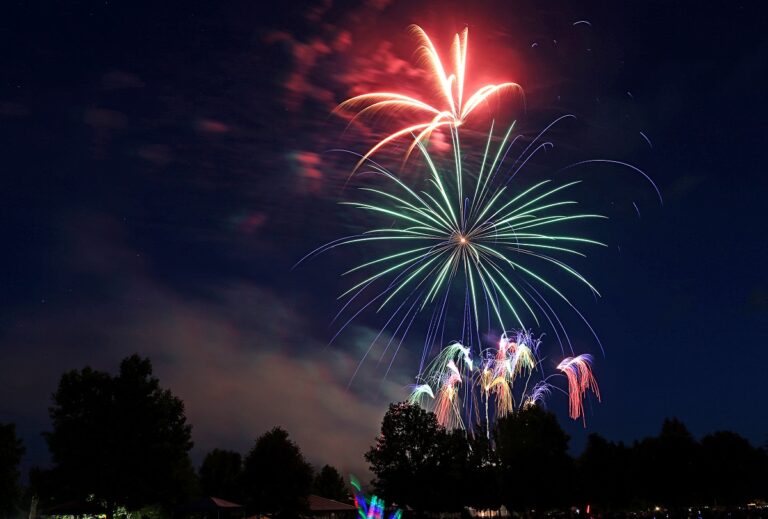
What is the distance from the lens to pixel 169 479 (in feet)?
151

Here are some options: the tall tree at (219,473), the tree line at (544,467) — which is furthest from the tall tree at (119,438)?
the tall tree at (219,473)

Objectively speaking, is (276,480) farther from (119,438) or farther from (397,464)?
(119,438)

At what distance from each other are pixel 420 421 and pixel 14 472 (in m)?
34.9

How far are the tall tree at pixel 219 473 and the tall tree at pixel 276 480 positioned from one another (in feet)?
87.7

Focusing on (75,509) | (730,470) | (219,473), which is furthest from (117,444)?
(730,470)

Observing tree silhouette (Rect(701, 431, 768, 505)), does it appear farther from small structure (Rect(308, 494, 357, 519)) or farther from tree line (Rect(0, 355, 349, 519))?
tree line (Rect(0, 355, 349, 519))

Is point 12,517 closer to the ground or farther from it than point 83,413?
closer to the ground

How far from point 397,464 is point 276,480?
13.0 meters

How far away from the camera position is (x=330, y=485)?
382 ft

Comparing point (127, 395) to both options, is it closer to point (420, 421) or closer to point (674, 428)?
point (420, 421)

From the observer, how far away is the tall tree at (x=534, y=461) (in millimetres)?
62562

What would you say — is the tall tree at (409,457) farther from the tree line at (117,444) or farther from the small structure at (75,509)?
the small structure at (75,509)

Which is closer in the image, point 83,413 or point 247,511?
point 83,413

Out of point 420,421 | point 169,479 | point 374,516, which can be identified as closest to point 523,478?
point 420,421
